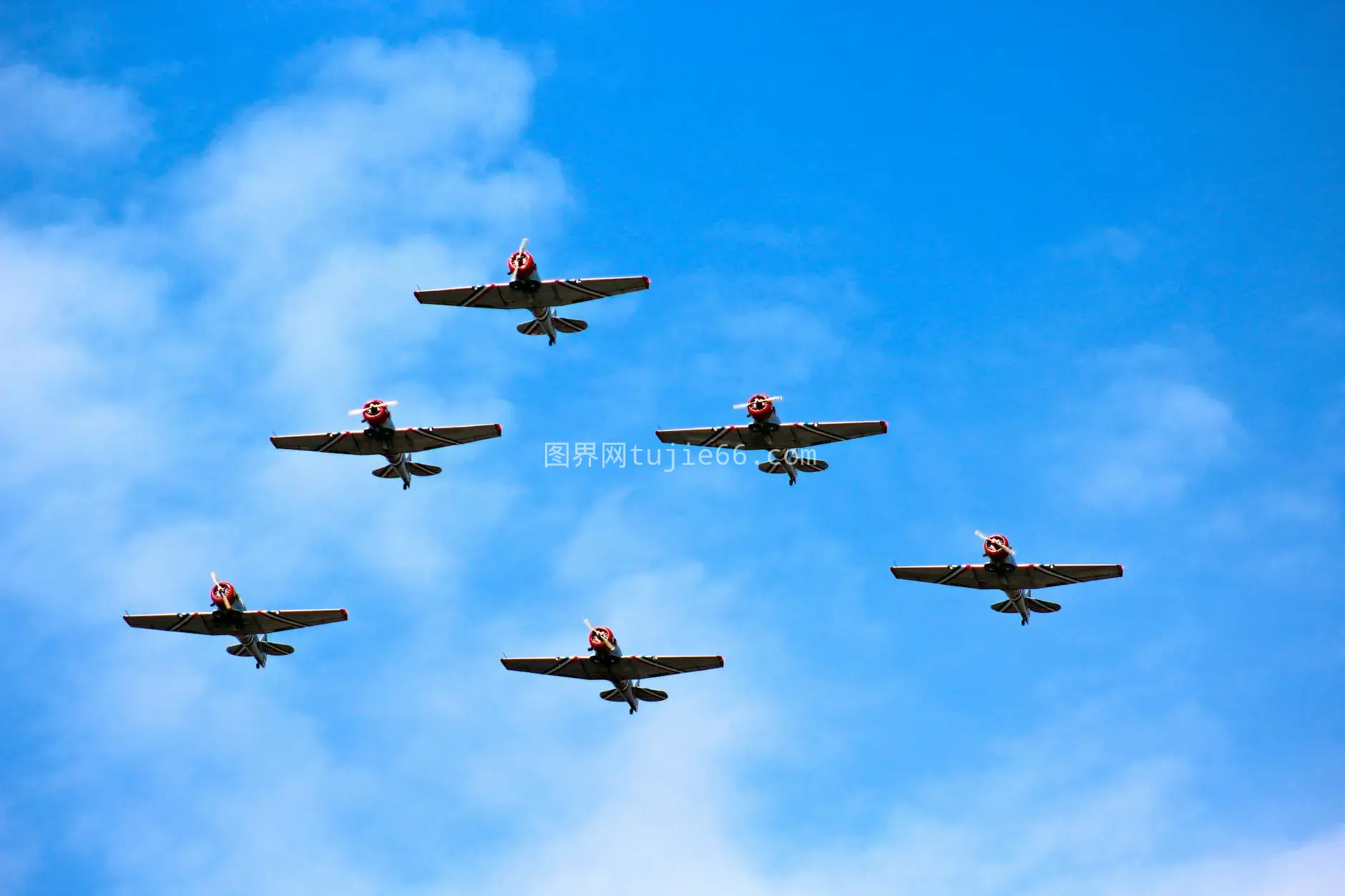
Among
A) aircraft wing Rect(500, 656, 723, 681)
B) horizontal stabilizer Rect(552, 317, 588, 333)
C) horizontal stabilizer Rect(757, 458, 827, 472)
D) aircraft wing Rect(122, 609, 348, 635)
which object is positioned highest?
horizontal stabilizer Rect(552, 317, 588, 333)

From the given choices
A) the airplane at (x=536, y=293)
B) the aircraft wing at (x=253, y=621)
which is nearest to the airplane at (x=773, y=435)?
the airplane at (x=536, y=293)

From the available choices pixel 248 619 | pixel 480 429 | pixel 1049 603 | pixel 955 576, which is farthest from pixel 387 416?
pixel 1049 603

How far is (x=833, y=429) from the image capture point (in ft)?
294

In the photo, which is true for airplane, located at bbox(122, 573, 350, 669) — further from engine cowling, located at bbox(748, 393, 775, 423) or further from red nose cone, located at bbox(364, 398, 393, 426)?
engine cowling, located at bbox(748, 393, 775, 423)

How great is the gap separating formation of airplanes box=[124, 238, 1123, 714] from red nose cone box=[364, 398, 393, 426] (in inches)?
2.3

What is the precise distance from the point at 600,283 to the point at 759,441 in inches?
540

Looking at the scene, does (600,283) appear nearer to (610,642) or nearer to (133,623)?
(610,642)

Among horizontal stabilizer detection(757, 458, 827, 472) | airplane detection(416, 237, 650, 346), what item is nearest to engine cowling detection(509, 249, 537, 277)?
airplane detection(416, 237, 650, 346)

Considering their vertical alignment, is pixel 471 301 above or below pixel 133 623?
above

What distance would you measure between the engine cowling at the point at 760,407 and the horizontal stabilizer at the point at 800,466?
13.6 feet

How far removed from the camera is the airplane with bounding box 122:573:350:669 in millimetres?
87875

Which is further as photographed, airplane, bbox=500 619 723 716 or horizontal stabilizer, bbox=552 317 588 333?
horizontal stabilizer, bbox=552 317 588 333

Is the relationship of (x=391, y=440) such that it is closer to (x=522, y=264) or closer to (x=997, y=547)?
(x=522, y=264)

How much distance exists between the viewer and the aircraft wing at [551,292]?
90938 mm
